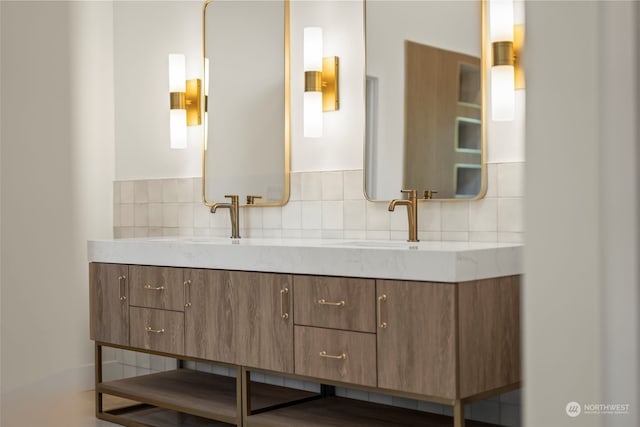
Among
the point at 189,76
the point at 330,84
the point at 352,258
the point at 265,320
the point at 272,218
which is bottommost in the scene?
the point at 265,320

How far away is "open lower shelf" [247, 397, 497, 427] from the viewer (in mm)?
2877

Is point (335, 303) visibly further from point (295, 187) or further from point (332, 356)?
point (295, 187)

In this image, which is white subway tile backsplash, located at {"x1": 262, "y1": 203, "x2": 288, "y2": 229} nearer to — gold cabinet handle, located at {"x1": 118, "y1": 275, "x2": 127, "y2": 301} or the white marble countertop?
the white marble countertop

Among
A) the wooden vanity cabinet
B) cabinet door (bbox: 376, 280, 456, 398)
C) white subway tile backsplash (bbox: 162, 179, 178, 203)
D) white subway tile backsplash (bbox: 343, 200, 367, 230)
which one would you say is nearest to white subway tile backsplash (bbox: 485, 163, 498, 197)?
the wooden vanity cabinet

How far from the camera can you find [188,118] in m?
4.09

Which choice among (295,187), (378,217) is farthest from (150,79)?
(378,217)

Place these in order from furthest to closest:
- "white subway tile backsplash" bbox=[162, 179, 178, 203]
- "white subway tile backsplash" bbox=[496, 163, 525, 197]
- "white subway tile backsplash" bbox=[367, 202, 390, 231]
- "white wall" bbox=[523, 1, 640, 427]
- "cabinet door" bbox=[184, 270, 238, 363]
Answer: "white subway tile backsplash" bbox=[162, 179, 178, 203]
"white subway tile backsplash" bbox=[367, 202, 390, 231]
"cabinet door" bbox=[184, 270, 238, 363]
"white subway tile backsplash" bbox=[496, 163, 525, 197]
"white wall" bbox=[523, 1, 640, 427]

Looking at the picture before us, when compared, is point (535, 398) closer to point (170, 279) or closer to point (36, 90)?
point (170, 279)

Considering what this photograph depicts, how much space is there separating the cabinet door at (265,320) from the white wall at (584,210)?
2.00 metres

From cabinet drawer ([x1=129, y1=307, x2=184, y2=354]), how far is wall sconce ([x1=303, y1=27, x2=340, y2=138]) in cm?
103

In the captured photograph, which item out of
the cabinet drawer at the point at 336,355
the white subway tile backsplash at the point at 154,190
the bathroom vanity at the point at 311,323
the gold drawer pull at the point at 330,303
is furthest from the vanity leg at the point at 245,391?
the white subway tile backsplash at the point at 154,190

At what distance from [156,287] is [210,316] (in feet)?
1.22

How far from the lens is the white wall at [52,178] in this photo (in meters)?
4.11

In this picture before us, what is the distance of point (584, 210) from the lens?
0.80 m
